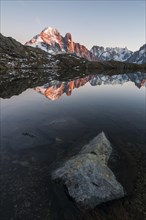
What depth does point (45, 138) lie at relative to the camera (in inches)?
1004

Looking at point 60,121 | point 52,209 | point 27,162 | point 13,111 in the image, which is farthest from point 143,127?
point 13,111

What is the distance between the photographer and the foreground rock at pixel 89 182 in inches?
515

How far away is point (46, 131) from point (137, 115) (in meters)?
18.7

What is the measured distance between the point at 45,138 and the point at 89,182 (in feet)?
42.3

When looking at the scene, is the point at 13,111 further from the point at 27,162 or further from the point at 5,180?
Answer: the point at 5,180

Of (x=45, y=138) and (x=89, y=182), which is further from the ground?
(x=89, y=182)

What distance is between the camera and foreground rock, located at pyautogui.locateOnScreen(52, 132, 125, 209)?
515 inches

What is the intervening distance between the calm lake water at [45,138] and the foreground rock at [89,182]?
0.90 meters

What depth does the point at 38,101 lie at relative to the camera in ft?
161

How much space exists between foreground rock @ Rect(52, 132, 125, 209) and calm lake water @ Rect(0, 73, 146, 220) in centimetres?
90

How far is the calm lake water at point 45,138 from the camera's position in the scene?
13675mm

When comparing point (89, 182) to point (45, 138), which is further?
point (45, 138)

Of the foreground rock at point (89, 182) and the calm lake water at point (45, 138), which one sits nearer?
the foreground rock at point (89, 182)

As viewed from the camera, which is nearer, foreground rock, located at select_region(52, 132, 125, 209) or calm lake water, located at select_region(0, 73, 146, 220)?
foreground rock, located at select_region(52, 132, 125, 209)
